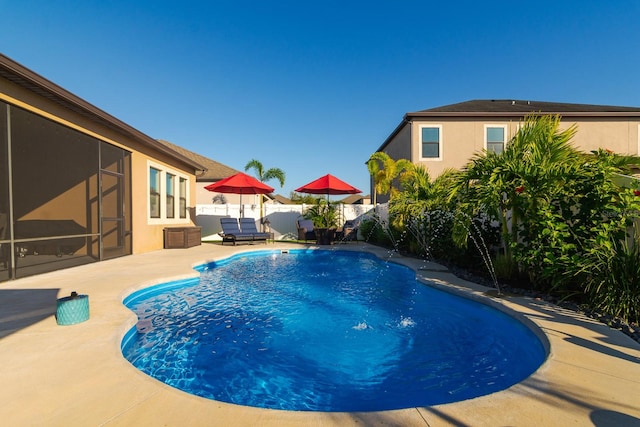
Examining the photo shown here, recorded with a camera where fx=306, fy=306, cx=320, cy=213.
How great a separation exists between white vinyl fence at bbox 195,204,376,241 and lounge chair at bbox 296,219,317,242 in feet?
4.76

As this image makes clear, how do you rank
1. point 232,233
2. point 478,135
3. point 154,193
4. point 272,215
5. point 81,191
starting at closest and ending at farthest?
point 81,191, point 154,193, point 232,233, point 478,135, point 272,215

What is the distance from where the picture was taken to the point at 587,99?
18.4 metres

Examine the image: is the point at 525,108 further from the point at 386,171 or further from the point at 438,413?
the point at 438,413

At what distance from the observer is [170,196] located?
13.0m

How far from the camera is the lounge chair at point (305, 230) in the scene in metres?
15.1

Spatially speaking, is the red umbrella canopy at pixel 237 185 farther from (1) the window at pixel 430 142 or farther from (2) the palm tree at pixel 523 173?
(2) the palm tree at pixel 523 173

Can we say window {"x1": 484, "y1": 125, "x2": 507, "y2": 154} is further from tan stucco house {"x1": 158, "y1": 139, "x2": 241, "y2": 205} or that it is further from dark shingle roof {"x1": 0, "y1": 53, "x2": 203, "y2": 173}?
tan stucco house {"x1": 158, "y1": 139, "x2": 241, "y2": 205}

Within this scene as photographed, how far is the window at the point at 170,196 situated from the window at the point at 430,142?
39.5 ft

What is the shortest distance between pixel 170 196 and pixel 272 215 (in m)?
5.47

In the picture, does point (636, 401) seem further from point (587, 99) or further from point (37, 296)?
point (587, 99)

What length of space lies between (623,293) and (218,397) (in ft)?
16.3

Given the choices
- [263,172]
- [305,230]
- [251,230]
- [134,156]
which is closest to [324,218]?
[305,230]

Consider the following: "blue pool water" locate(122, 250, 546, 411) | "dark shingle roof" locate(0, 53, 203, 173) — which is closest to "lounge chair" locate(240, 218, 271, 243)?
Answer: "dark shingle roof" locate(0, 53, 203, 173)

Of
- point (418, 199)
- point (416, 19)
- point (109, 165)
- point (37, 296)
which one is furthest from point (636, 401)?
point (416, 19)
